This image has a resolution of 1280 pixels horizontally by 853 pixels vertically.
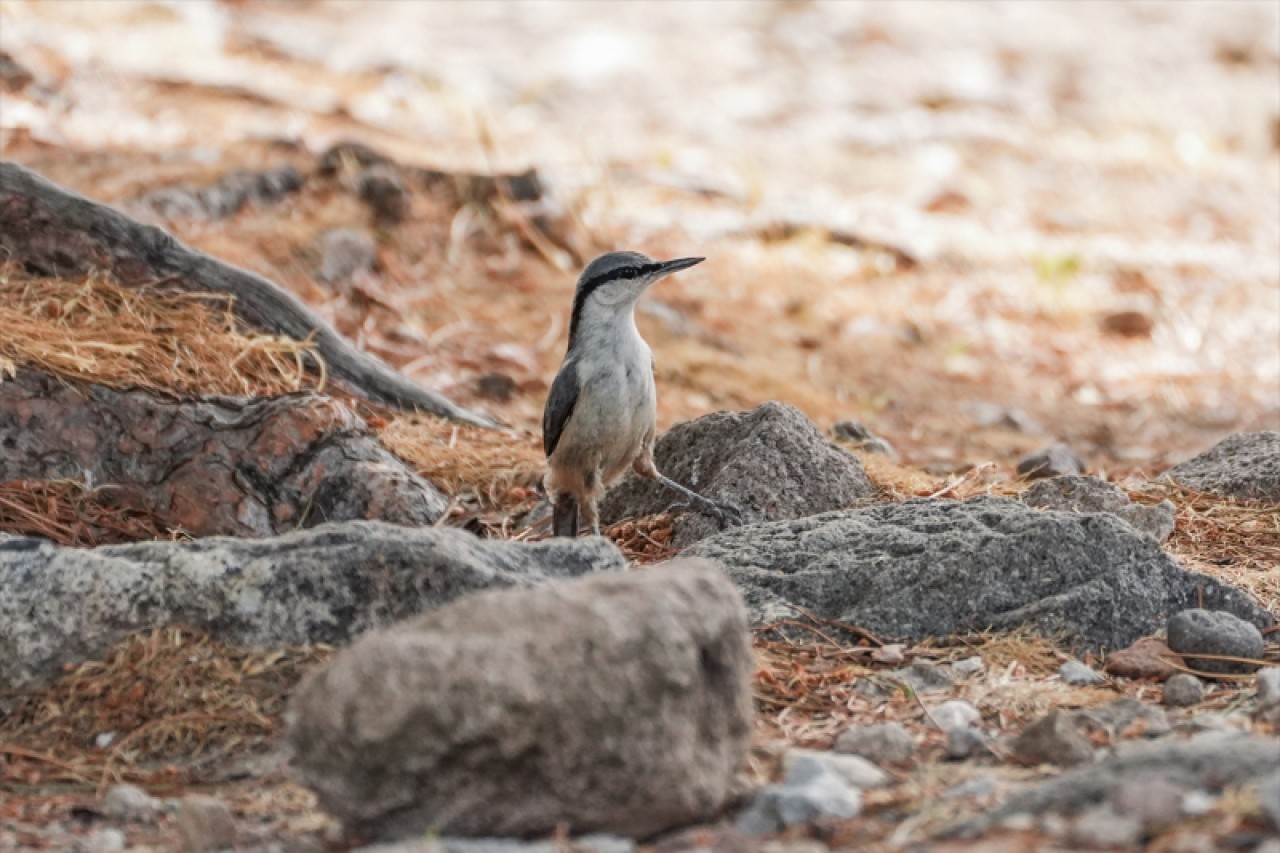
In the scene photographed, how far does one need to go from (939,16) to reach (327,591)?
15.4 meters

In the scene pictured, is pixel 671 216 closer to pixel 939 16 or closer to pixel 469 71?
pixel 469 71

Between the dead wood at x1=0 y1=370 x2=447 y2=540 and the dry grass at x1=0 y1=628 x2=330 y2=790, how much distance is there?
58.5 inches

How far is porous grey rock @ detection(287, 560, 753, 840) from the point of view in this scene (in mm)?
2848

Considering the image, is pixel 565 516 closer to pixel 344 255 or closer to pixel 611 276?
pixel 611 276

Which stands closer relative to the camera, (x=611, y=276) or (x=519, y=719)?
(x=519, y=719)

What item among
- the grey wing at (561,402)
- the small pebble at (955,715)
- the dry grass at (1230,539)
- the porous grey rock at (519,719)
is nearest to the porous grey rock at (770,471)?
the grey wing at (561,402)

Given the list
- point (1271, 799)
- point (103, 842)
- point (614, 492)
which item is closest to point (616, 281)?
point (614, 492)

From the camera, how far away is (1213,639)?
13.4 ft

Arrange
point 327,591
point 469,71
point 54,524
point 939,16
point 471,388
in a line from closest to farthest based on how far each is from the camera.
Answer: point 327,591 → point 54,524 → point 471,388 → point 469,71 → point 939,16

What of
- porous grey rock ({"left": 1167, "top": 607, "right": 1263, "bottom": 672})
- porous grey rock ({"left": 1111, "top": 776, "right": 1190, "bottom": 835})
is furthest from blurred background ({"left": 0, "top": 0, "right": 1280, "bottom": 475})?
porous grey rock ({"left": 1111, "top": 776, "right": 1190, "bottom": 835})

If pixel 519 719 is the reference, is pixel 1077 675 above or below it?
below

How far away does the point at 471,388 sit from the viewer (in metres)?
8.11

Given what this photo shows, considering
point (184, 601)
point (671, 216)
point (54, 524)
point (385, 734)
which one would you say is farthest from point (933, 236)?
point (385, 734)

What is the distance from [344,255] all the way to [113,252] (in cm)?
308
